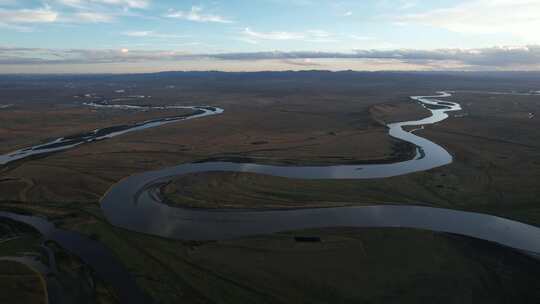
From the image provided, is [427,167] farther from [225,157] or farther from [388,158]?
[225,157]

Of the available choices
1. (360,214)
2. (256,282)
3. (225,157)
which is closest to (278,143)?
(225,157)

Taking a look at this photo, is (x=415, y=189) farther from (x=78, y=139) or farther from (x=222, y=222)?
(x=78, y=139)

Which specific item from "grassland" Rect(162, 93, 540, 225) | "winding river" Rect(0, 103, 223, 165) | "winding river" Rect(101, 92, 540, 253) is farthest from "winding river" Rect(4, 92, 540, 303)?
"winding river" Rect(0, 103, 223, 165)

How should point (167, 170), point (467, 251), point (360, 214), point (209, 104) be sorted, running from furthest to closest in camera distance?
point (209, 104)
point (167, 170)
point (360, 214)
point (467, 251)

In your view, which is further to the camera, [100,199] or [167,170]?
[167,170]

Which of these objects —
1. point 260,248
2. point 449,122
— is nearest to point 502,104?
point 449,122

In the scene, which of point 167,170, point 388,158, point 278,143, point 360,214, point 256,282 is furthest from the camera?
point 278,143

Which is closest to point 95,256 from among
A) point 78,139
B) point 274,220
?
point 274,220

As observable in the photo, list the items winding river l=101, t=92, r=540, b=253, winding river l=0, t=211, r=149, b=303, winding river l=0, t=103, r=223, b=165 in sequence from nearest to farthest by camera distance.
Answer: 1. winding river l=0, t=211, r=149, b=303
2. winding river l=101, t=92, r=540, b=253
3. winding river l=0, t=103, r=223, b=165

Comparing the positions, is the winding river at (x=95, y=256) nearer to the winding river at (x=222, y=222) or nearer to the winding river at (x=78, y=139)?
the winding river at (x=222, y=222)

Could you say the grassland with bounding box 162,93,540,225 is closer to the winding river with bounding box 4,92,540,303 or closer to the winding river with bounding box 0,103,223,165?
the winding river with bounding box 4,92,540,303
